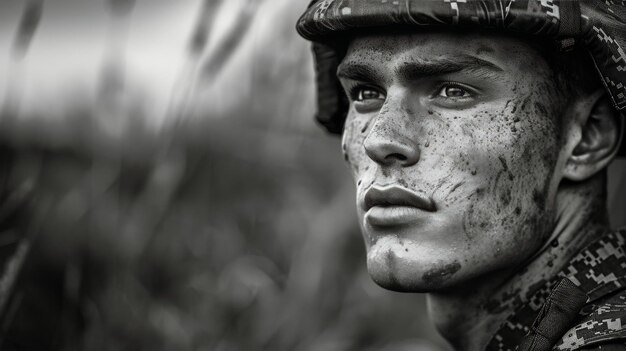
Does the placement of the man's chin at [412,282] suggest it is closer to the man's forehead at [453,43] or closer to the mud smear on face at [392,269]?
the mud smear on face at [392,269]

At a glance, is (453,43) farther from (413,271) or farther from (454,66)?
(413,271)

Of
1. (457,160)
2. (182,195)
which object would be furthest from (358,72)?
(182,195)

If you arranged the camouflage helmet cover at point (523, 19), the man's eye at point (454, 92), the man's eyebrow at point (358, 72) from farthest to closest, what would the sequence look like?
the man's eyebrow at point (358, 72)
the man's eye at point (454, 92)
the camouflage helmet cover at point (523, 19)

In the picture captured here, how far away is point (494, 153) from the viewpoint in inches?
78.0

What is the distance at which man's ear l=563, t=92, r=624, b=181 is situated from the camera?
2.12 meters

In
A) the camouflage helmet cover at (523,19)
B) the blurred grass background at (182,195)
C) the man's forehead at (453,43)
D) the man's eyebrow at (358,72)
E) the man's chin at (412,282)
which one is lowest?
the blurred grass background at (182,195)

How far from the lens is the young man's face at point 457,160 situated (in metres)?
1.97

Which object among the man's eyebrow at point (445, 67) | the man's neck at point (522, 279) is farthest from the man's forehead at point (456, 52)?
the man's neck at point (522, 279)

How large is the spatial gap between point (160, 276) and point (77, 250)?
0.63m

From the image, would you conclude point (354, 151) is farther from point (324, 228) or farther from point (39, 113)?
point (39, 113)

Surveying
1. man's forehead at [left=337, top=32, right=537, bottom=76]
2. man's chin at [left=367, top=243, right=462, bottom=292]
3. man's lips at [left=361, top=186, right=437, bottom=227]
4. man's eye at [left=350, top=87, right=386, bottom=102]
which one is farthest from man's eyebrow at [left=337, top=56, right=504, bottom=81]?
man's chin at [left=367, top=243, right=462, bottom=292]

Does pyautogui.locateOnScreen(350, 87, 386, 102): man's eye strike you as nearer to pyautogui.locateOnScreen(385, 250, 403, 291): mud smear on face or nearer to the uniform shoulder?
pyautogui.locateOnScreen(385, 250, 403, 291): mud smear on face

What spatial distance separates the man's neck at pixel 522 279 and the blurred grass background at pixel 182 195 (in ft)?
2.65

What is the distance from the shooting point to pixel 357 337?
4.09 m
